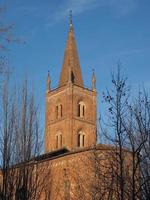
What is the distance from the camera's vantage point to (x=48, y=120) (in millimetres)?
70562

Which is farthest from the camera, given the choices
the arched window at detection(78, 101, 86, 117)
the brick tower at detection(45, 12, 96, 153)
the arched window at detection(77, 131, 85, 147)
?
the arched window at detection(78, 101, 86, 117)

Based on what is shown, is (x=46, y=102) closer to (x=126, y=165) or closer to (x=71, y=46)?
(x=71, y=46)

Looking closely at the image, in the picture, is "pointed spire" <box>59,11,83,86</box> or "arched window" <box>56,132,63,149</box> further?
"pointed spire" <box>59,11,83,86</box>

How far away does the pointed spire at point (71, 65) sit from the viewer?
7031cm

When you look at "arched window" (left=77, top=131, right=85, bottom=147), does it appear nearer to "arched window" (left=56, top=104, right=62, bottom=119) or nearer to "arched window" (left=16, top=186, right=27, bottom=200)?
"arched window" (left=56, top=104, right=62, bottom=119)

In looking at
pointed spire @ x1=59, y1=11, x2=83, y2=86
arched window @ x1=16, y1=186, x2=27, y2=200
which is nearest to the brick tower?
pointed spire @ x1=59, y1=11, x2=83, y2=86

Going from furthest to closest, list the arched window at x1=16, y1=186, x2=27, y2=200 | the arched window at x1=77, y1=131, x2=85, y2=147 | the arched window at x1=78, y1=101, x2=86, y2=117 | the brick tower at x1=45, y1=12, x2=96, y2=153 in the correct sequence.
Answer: the arched window at x1=78, y1=101, x2=86, y2=117
the arched window at x1=77, y1=131, x2=85, y2=147
the brick tower at x1=45, y1=12, x2=96, y2=153
the arched window at x1=16, y1=186, x2=27, y2=200

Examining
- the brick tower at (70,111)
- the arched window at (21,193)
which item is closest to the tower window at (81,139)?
the brick tower at (70,111)

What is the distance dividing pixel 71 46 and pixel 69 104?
427 inches

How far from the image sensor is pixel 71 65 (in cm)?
7100

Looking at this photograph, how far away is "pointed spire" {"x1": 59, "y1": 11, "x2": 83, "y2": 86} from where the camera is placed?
2768 inches

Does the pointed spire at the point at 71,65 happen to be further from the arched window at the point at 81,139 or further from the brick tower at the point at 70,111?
the arched window at the point at 81,139

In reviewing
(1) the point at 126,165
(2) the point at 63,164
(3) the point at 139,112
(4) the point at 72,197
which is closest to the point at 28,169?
(1) the point at 126,165

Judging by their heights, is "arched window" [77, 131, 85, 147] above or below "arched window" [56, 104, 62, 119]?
below
